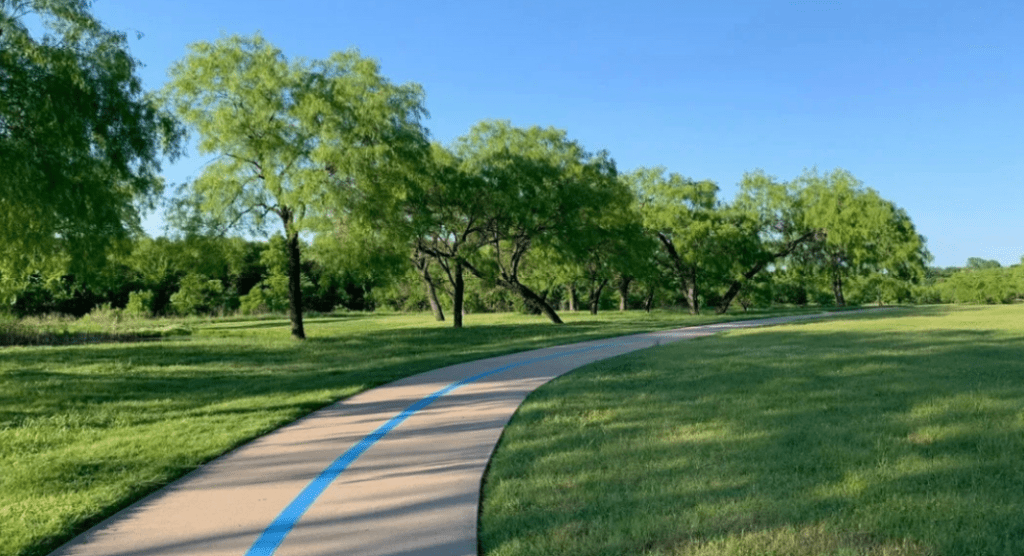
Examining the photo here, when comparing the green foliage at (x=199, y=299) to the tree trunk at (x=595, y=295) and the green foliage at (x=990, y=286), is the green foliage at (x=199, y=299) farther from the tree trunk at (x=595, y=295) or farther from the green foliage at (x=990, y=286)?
→ the green foliage at (x=990, y=286)

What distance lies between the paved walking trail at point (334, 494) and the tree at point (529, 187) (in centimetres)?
2273

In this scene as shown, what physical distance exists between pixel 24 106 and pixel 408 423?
974cm

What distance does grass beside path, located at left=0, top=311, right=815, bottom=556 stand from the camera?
5684 millimetres

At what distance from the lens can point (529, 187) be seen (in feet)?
105

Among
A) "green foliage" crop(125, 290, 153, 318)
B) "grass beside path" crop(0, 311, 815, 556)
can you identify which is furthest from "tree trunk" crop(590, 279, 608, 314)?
"green foliage" crop(125, 290, 153, 318)

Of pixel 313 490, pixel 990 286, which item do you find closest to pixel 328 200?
pixel 313 490

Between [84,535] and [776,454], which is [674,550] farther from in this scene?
[84,535]

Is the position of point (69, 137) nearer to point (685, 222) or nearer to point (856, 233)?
point (685, 222)

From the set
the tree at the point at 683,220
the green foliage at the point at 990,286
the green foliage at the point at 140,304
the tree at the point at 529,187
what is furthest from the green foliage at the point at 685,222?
the green foliage at the point at 990,286

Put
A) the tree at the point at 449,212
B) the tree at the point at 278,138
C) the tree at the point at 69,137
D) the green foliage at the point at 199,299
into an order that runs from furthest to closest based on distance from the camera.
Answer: the green foliage at the point at 199,299 < the tree at the point at 449,212 < the tree at the point at 278,138 < the tree at the point at 69,137

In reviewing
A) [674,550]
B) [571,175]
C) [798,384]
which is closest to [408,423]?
[674,550]

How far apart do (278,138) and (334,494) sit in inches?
771

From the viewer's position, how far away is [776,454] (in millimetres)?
6094

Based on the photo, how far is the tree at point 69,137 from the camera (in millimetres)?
12570
